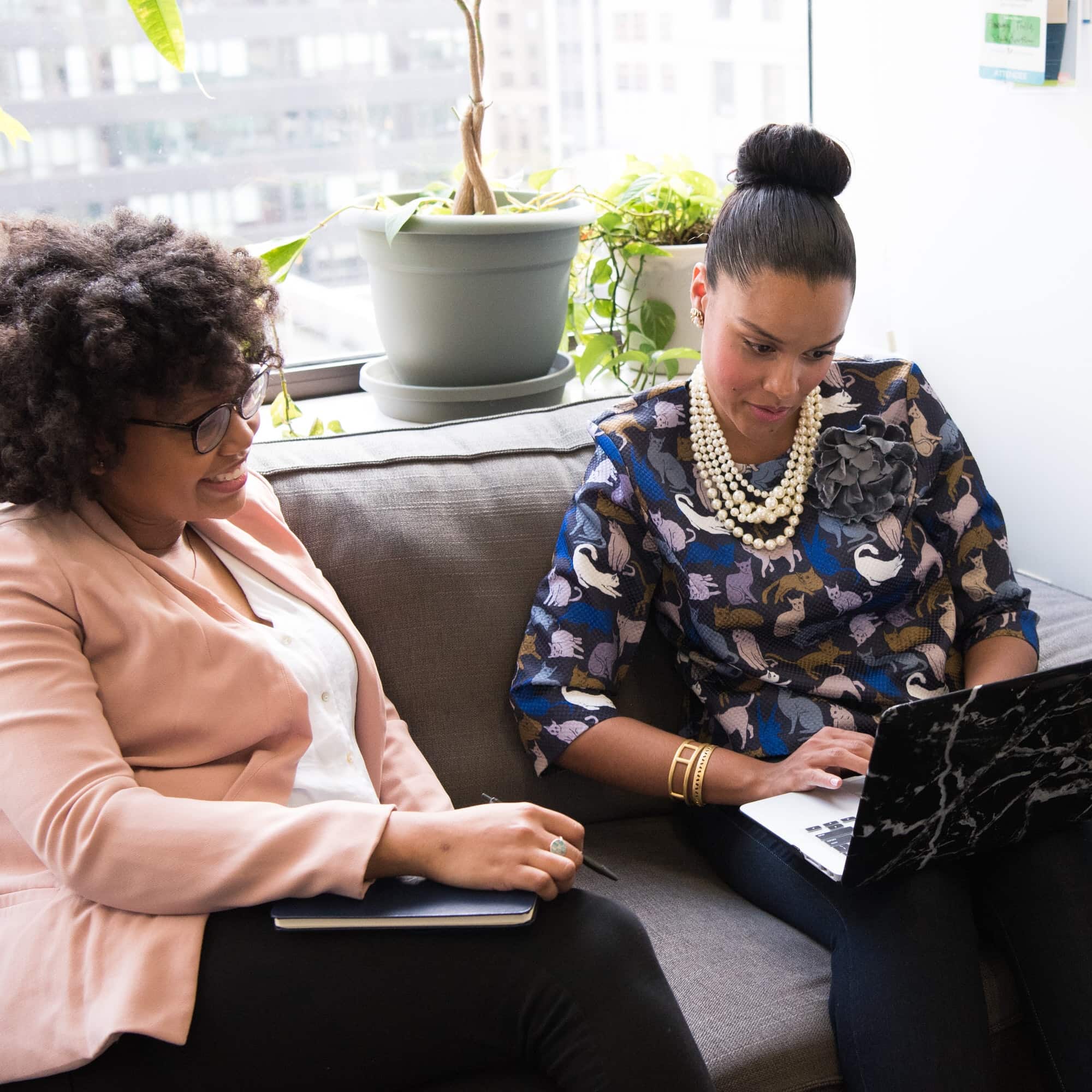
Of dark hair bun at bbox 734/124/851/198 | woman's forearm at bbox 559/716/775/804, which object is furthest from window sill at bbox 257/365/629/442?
woman's forearm at bbox 559/716/775/804

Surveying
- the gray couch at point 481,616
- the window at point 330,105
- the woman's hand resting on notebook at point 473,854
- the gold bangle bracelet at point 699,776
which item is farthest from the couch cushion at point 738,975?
the window at point 330,105

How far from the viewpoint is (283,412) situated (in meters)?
2.01

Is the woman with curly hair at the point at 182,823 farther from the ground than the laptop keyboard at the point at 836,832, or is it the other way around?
the woman with curly hair at the point at 182,823

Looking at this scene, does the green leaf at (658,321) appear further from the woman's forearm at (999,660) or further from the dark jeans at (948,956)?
the dark jeans at (948,956)

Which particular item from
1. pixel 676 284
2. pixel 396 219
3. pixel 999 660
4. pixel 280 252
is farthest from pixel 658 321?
pixel 999 660

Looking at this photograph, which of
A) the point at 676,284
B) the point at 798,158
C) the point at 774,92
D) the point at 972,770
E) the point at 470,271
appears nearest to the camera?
the point at 972,770

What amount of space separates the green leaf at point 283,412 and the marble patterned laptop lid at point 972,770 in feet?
3.93

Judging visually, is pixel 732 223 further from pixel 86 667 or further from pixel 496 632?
pixel 86 667

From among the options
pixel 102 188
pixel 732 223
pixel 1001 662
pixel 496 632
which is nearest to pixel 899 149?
pixel 732 223

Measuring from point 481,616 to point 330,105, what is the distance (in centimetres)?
113

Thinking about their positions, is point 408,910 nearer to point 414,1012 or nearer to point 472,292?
point 414,1012

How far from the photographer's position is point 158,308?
1137 millimetres

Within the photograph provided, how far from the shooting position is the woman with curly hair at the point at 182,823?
1035 mm

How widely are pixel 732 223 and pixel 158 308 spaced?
70 cm
